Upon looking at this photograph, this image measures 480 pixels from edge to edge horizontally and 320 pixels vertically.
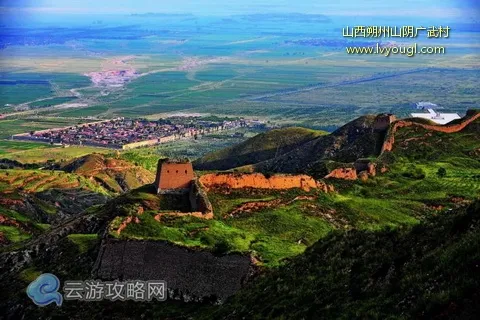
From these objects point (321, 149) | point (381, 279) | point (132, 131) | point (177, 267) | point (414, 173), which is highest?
point (381, 279)

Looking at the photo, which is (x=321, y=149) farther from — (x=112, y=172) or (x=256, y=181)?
(x=256, y=181)

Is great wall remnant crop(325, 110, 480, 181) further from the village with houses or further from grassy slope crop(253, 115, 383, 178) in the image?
the village with houses

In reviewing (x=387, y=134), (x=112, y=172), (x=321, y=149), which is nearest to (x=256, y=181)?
(x=387, y=134)

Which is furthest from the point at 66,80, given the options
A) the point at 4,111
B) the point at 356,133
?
the point at 356,133

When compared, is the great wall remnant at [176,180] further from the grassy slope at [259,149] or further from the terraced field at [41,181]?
the grassy slope at [259,149]

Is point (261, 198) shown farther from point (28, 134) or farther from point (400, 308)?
point (28, 134)

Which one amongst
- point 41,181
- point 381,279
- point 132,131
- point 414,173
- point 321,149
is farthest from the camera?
point 132,131
